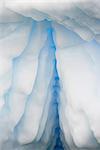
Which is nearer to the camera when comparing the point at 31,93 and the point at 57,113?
the point at 31,93

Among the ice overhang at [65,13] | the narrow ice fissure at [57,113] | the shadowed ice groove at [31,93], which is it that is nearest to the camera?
the ice overhang at [65,13]

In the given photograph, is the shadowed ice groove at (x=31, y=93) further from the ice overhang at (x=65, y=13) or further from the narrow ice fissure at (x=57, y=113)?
the ice overhang at (x=65, y=13)

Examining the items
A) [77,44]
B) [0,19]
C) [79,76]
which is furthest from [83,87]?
[0,19]

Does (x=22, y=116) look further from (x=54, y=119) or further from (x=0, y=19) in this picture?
(x=0, y=19)

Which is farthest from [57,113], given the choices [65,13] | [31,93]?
[65,13]

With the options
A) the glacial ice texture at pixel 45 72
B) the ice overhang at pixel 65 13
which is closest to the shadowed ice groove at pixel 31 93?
the glacial ice texture at pixel 45 72

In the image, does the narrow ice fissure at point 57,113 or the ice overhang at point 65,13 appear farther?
the narrow ice fissure at point 57,113

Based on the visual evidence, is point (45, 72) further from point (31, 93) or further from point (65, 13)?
point (65, 13)

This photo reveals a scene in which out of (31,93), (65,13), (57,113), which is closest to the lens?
(65,13)

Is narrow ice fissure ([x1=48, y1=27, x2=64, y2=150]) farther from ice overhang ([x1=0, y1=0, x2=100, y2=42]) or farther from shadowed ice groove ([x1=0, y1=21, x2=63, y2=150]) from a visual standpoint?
ice overhang ([x1=0, y1=0, x2=100, y2=42])

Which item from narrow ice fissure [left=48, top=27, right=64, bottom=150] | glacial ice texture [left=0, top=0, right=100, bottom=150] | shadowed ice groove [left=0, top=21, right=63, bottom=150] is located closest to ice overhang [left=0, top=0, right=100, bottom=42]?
glacial ice texture [left=0, top=0, right=100, bottom=150]
